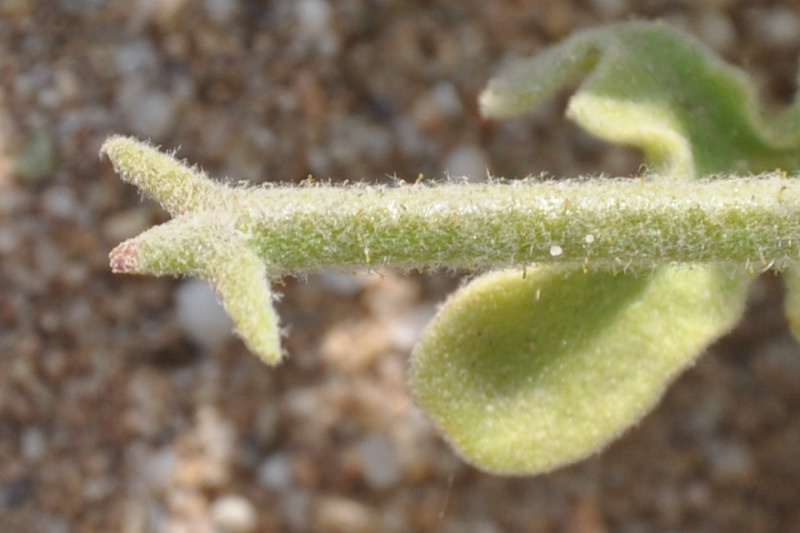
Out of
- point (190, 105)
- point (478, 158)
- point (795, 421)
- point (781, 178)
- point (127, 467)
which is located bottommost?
point (795, 421)

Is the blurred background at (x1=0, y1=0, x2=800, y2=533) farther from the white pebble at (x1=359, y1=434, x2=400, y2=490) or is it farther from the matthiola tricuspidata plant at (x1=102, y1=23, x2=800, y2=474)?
the matthiola tricuspidata plant at (x1=102, y1=23, x2=800, y2=474)

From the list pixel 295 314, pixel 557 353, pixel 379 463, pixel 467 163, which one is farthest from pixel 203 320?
pixel 557 353

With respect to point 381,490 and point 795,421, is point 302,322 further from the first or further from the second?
point 795,421

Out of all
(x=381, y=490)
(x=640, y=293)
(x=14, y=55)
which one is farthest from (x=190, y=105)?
(x=640, y=293)

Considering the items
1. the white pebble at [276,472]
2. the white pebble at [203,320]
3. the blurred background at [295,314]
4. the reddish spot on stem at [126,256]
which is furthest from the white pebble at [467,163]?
the reddish spot on stem at [126,256]

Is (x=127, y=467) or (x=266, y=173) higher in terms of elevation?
(x=266, y=173)

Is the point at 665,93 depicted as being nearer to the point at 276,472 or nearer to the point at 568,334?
the point at 568,334
